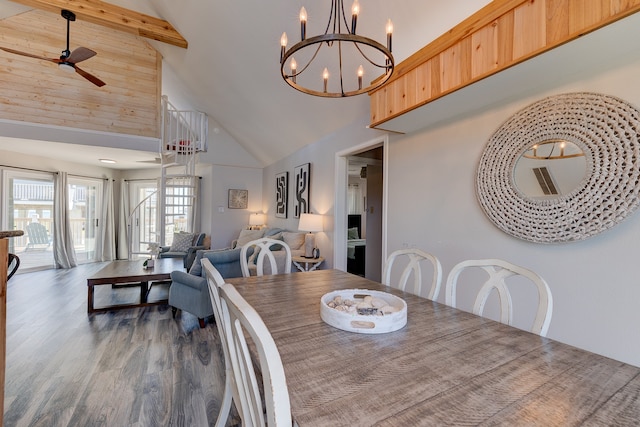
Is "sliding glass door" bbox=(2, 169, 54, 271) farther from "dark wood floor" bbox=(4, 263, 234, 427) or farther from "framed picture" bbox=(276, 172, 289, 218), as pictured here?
"framed picture" bbox=(276, 172, 289, 218)

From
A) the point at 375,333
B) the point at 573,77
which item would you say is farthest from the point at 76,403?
the point at 573,77

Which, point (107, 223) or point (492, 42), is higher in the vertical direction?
point (492, 42)

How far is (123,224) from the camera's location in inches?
276

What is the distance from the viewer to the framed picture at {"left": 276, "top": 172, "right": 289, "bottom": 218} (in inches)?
220

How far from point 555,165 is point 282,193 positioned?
4.60m

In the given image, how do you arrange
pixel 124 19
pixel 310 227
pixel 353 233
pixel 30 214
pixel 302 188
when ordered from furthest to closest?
pixel 353 233 → pixel 30 214 → pixel 302 188 → pixel 124 19 → pixel 310 227

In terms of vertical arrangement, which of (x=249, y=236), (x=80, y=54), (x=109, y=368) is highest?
(x=80, y=54)

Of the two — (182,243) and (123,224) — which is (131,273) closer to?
(182,243)

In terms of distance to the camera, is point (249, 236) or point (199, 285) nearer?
point (199, 285)

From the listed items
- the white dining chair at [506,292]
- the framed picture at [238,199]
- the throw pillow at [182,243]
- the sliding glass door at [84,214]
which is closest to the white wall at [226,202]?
the framed picture at [238,199]

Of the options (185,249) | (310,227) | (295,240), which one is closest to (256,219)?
(185,249)

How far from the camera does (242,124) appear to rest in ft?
17.8

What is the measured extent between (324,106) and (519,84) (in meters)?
2.24

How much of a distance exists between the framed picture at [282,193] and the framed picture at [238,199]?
3.67ft
